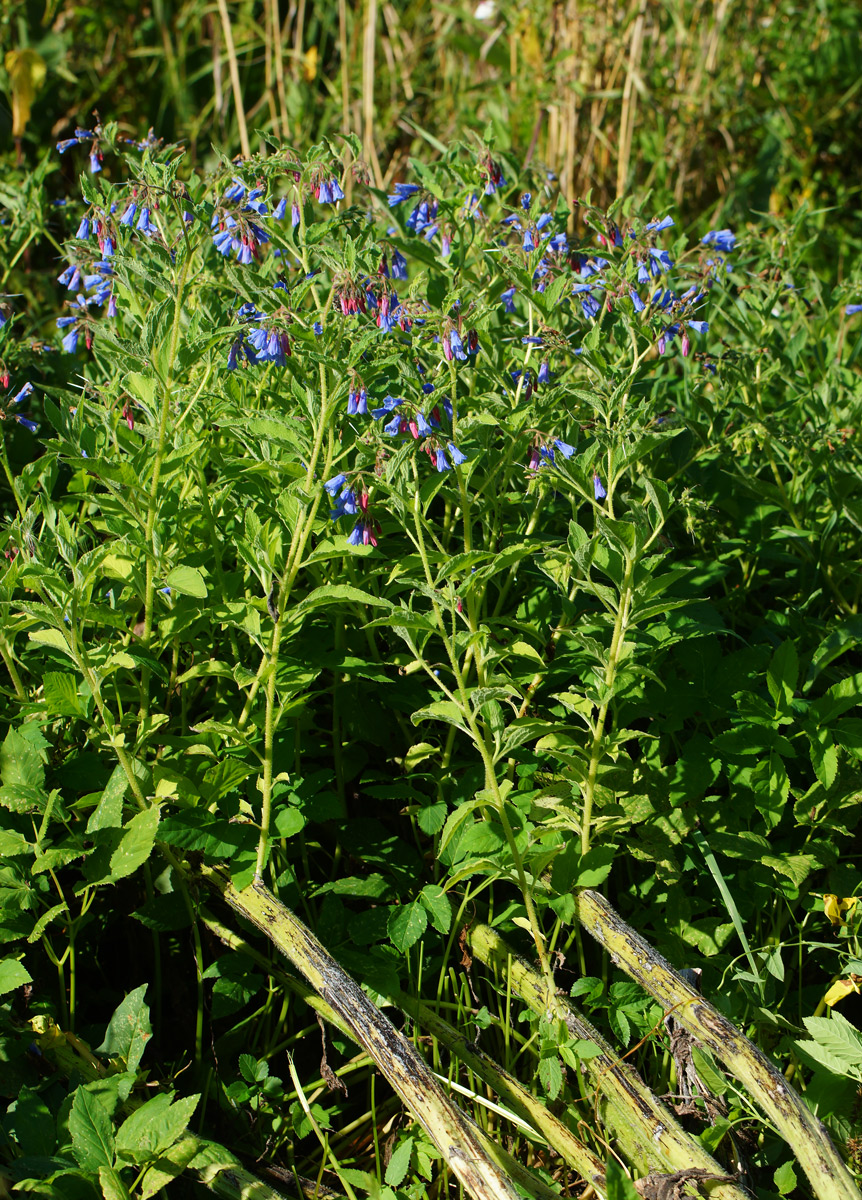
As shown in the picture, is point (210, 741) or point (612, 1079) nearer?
point (612, 1079)

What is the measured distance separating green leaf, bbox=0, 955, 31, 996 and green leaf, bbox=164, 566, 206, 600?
553mm

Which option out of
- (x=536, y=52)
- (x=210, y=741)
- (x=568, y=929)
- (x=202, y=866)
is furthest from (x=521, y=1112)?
(x=536, y=52)

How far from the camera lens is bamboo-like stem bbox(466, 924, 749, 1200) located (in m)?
1.38

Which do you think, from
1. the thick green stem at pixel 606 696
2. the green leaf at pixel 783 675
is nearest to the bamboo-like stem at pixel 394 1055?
the thick green stem at pixel 606 696

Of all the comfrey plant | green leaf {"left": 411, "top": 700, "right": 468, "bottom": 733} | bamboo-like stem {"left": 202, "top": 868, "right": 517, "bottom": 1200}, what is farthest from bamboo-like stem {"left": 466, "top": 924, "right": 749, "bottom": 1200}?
green leaf {"left": 411, "top": 700, "right": 468, "bottom": 733}

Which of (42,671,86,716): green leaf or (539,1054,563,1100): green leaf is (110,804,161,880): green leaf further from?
(539,1054,563,1100): green leaf

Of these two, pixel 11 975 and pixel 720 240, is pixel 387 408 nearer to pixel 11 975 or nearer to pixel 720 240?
pixel 11 975

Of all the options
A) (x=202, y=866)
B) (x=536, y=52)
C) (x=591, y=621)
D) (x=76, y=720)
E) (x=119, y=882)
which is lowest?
(x=119, y=882)

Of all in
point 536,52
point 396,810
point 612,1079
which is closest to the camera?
point 612,1079

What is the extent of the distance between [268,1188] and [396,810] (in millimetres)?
759

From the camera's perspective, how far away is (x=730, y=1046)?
1.37 m

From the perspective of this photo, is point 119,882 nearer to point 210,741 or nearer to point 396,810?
point 210,741

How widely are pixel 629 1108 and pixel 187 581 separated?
974 mm

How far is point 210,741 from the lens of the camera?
5.63 ft
